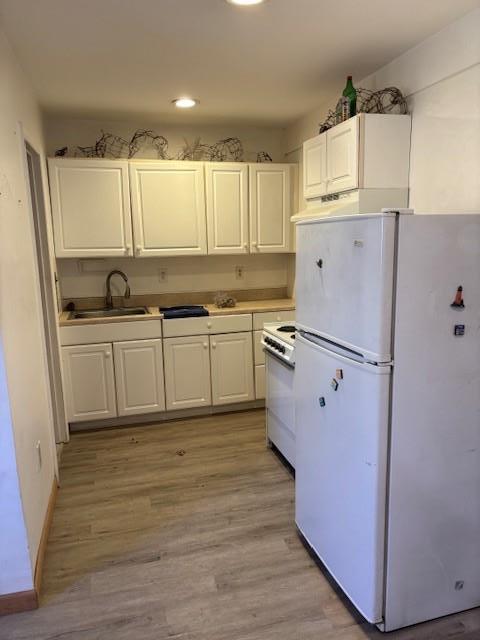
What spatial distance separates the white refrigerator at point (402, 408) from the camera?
5.24 feet

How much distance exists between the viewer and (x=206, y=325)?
3.82 m

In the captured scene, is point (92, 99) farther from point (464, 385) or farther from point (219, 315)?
point (464, 385)

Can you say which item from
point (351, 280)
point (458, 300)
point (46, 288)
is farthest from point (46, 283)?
point (458, 300)

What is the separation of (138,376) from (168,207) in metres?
1.39

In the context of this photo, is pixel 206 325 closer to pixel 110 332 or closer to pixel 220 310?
pixel 220 310

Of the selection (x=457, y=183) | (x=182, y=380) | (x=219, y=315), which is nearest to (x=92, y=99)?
(x=219, y=315)

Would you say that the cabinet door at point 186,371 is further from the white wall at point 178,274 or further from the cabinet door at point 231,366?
the white wall at point 178,274

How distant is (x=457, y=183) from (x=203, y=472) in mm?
2240

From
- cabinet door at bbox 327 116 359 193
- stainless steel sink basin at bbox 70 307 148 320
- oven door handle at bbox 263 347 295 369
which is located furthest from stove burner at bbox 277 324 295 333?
stainless steel sink basin at bbox 70 307 148 320

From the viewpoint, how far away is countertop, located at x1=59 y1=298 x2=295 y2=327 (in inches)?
139

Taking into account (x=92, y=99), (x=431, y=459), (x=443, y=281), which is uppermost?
(x=92, y=99)

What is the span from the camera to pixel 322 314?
6.46ft

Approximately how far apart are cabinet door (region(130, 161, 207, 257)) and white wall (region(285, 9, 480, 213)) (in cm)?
171

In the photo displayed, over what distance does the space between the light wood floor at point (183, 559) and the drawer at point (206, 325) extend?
3.03 feet
